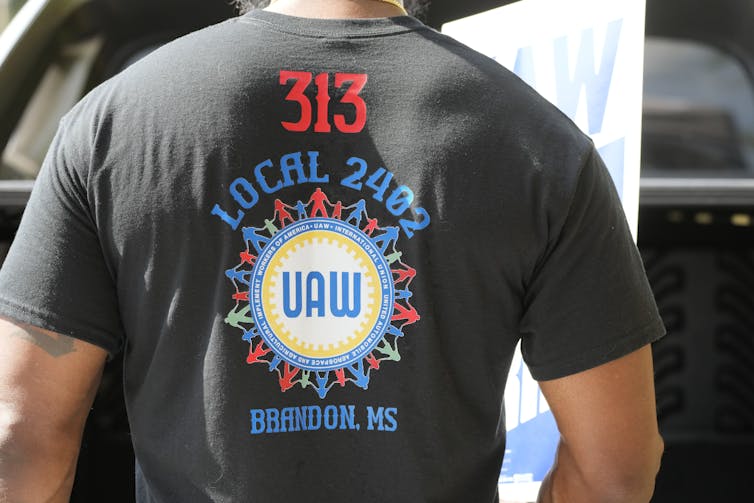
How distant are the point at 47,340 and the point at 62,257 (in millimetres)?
93

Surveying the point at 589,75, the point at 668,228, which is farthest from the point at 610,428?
the point at 668,228

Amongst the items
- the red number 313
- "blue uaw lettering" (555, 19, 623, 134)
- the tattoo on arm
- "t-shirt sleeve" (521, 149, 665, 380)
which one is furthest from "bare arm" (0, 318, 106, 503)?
Result: "blue uaw lettering" (555, 19, 623, 134)

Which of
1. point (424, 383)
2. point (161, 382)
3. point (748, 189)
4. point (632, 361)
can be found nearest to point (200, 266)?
point (161, 382)

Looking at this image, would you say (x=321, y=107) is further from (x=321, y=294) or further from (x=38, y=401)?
(x=38, y=401)

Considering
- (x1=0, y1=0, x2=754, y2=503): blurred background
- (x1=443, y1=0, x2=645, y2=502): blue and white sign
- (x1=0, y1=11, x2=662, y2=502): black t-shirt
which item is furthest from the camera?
(x1=0, y1=0, x2=754, y2=503): blurred background

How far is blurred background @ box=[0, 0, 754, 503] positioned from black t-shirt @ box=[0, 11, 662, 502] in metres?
0.89

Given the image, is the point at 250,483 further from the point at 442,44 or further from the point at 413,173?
the point at 442,44

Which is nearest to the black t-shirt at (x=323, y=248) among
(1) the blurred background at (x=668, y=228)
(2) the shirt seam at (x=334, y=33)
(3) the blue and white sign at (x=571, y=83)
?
(2) the shirt seam at (x=334, y=33)

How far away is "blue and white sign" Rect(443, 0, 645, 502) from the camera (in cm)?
148

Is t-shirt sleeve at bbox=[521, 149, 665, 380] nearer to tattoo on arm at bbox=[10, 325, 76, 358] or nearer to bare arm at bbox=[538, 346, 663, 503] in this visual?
bare arm at bbox=[538, 346, 663, 503]

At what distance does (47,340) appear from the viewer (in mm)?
1085

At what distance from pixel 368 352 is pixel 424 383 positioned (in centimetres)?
7

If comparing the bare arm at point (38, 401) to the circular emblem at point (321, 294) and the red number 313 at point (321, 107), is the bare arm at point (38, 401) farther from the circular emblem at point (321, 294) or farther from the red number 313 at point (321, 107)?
the red number 313 at point (321, 107)

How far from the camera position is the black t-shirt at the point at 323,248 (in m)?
1.04
